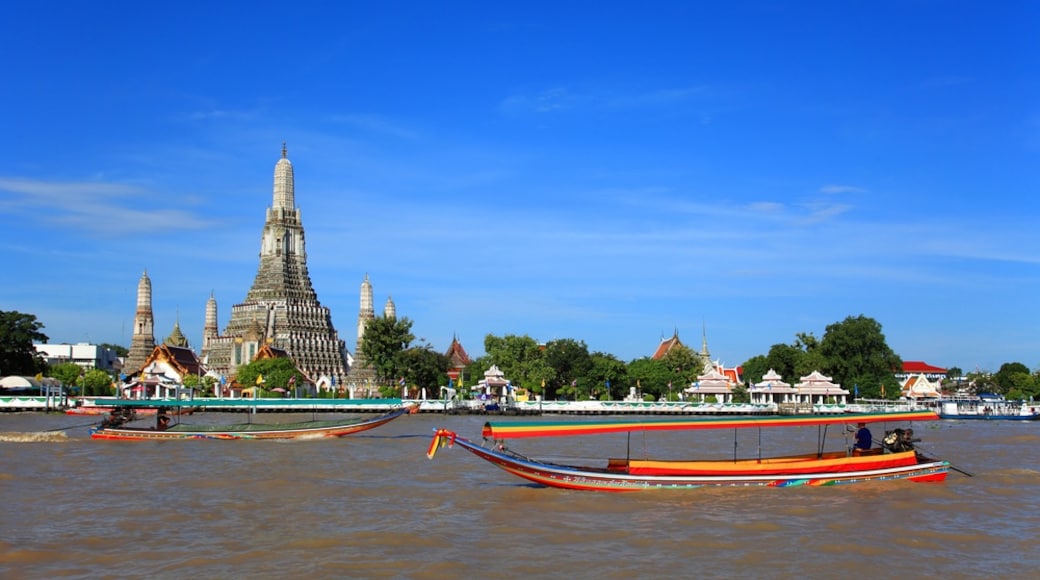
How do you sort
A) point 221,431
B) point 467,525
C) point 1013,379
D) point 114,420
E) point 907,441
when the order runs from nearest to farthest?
1. point 467,525
2. point 907,441
3. point 221,431
4. point 114,420
5. point 1013,379

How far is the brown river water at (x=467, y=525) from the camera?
14.6 m

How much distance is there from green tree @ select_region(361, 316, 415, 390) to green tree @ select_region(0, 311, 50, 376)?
2631cm

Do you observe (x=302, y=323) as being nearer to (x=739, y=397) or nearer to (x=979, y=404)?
(x=739, y=397)

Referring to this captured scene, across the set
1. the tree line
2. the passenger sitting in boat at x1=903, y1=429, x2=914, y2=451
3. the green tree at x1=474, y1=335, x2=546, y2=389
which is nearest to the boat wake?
the passenger sitting in boat at x1=903, y1=429, x2=914, y2=451

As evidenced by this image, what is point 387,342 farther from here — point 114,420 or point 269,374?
point 114,420

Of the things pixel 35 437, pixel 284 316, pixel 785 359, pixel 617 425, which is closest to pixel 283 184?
pixel 284 316

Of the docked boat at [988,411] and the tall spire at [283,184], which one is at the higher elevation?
the tall spire at [283,184]

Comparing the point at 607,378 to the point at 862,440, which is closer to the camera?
the point at 862,440

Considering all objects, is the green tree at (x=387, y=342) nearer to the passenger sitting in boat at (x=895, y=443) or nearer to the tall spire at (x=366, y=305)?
the tall spire at (x=366, y=305)

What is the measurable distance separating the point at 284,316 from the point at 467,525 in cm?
8243

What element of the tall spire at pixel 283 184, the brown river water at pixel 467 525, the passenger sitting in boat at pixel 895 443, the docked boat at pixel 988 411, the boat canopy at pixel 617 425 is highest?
the tall spire at pixel 283 184

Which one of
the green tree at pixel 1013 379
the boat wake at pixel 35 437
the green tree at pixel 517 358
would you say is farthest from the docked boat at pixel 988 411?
the boat wake at pixel 35 437

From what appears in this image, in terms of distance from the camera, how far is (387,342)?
261 ft

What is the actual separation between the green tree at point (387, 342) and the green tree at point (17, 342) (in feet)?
86.3
